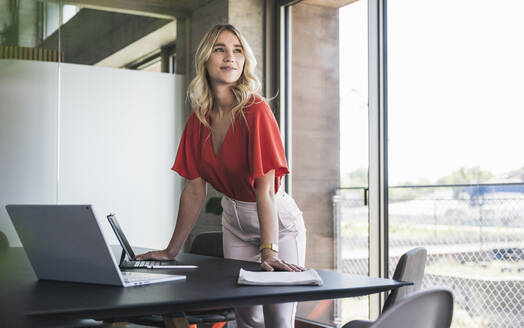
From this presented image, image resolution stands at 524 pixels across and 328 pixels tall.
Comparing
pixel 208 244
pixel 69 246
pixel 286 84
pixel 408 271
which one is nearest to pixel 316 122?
pixel 286 84

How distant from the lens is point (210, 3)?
5.27m

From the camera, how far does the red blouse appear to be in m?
2.04

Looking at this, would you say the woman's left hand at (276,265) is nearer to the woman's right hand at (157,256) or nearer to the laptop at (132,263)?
the laptop at (132,263)

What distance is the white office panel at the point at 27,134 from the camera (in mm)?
4789

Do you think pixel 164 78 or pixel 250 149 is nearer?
pixel 250 149

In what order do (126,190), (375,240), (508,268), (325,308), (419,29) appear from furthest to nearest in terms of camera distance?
(126,190)
(325,308)
(375,240)
(419,29)
(508,268)

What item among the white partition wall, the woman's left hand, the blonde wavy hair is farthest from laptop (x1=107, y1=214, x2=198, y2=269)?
the white partition wall

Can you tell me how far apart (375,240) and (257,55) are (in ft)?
6.40

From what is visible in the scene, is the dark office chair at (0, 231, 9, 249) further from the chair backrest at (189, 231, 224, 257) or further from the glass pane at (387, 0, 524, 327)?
the glass pane at (387, 0, 524, 327)

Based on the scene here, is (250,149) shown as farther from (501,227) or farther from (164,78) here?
(164,78)

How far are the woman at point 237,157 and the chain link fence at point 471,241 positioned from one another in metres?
1.36

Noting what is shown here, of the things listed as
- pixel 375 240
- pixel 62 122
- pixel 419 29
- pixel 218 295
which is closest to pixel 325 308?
pixel 375 240

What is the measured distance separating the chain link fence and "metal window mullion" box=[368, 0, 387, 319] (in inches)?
3.2

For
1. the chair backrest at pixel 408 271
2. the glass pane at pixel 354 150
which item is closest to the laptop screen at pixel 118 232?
the chair backrest at pixel 408 271
